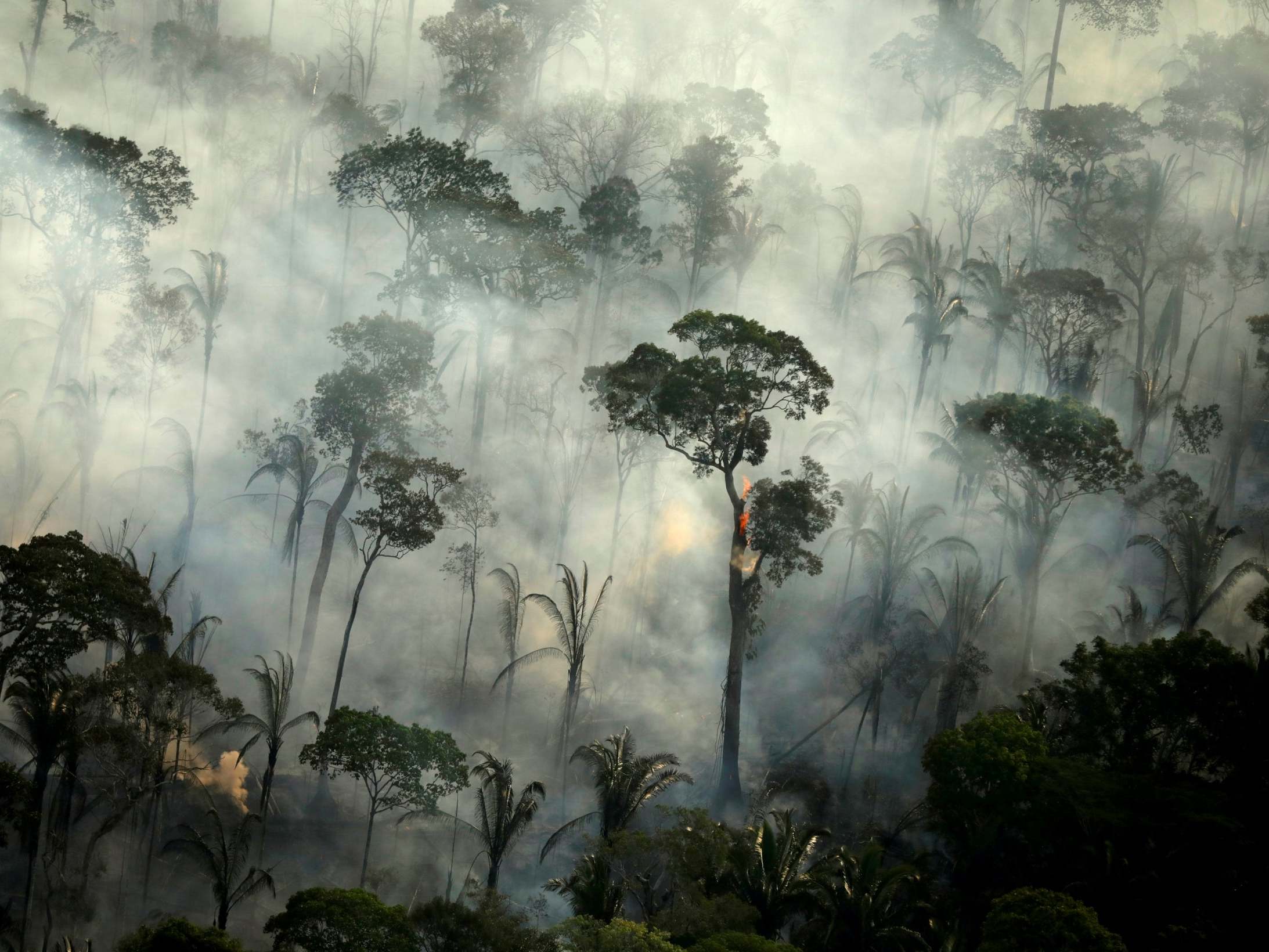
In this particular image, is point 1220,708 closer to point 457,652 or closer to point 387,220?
point 457,652

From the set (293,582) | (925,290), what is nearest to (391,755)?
(293,582)

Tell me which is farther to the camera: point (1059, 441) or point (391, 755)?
point (1059, 441)

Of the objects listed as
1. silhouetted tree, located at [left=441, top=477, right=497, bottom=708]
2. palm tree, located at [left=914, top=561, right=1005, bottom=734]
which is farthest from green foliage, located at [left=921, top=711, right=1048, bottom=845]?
silhouetted tree, located at [left=441, top=477, right=497, bottom=708]

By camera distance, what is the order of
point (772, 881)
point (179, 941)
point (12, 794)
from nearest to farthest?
1. point (179, 941)
2. point (12, 794)
3. point (772, 881)

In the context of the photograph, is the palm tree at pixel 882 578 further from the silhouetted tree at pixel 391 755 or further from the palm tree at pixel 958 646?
the silhouetted tree at pixel 391 755

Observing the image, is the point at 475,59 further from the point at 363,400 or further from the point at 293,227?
the point at 363,400

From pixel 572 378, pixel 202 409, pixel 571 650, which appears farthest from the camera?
pixel 572 378

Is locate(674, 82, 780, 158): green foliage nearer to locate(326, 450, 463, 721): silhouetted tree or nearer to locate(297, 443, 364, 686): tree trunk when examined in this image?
locate(297, 443, 364, 686): tree trunk
